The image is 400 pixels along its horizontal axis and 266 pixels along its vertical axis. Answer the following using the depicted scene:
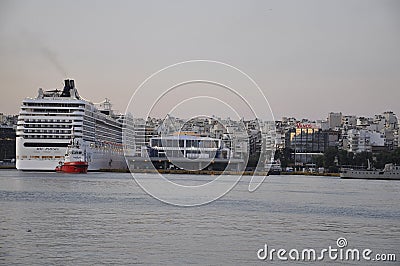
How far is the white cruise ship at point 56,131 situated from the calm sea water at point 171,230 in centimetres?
3016

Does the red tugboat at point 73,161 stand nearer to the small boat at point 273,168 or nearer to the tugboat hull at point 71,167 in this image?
the tugboat hull at point 71,167

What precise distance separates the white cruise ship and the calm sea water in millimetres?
30157

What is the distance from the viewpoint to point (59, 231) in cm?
1811

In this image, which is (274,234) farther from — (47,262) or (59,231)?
(47,262)

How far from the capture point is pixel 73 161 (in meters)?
58.1

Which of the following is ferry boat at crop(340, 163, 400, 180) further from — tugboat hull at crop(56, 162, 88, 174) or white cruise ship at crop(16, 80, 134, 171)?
tugboat hull at crop(56, 162, 88, 174)

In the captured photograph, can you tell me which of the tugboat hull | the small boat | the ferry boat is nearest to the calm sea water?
the tugboat hull

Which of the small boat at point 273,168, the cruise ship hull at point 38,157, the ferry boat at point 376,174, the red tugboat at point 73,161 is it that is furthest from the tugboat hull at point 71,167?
the small boat at point 273,168

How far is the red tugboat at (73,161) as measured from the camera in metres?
58.0

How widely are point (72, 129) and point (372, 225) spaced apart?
4189 centimetres

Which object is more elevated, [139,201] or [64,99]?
[64,99]

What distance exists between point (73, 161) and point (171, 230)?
40.1 metres

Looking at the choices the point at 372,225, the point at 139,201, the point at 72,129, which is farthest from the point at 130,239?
the point at 72,129

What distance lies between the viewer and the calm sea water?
1480 centimetres
